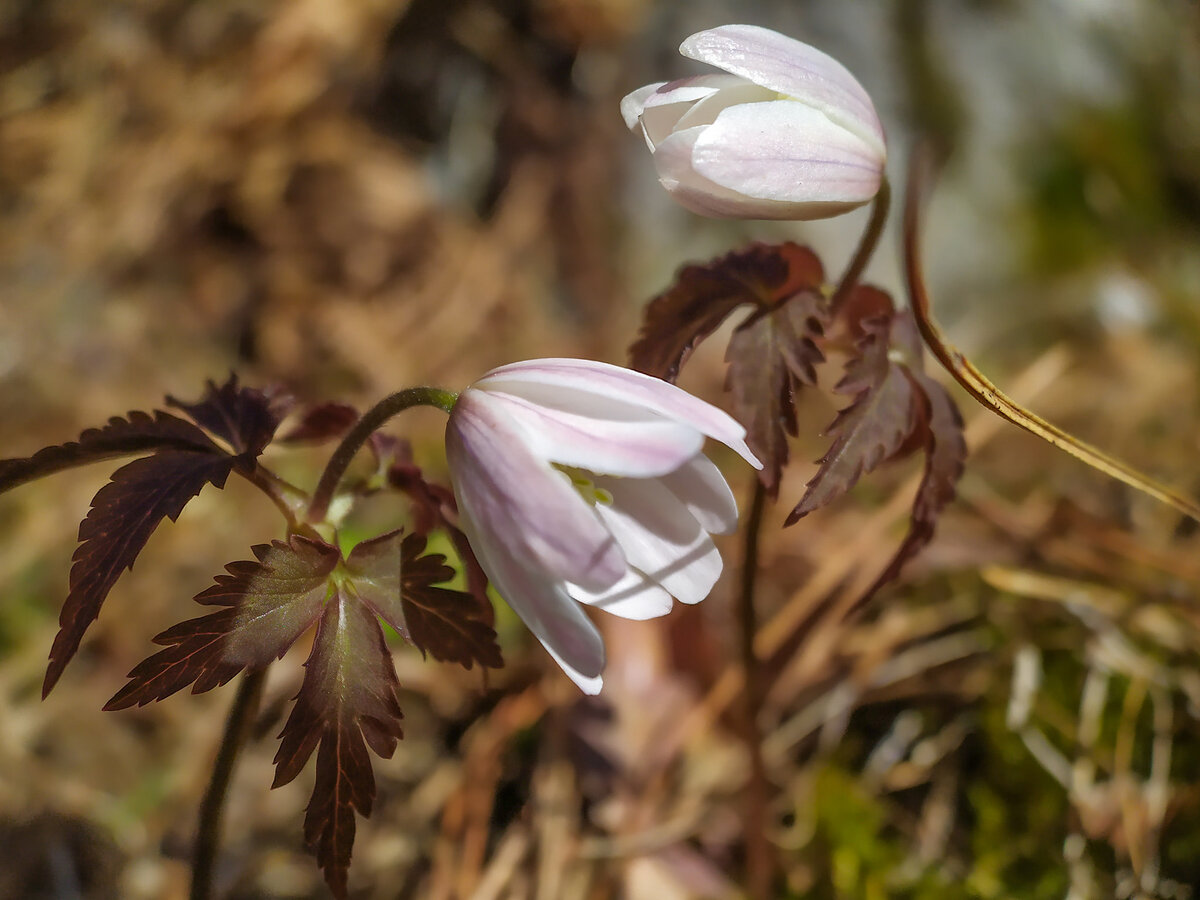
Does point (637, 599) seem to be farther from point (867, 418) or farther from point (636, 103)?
point (636, 103)

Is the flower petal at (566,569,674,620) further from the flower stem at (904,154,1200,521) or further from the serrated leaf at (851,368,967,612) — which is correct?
the flower stem at (904,154,1200,521)

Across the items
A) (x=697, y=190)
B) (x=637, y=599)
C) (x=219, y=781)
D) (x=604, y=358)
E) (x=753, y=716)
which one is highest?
(x=697, y=190)

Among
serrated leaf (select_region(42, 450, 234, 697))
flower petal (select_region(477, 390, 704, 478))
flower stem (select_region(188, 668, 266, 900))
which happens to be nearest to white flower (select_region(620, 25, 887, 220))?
flower petal (select_region(477, 390, 704, 478))

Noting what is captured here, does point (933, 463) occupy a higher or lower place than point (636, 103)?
lower

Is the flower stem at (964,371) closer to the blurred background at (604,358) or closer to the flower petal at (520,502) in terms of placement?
the blurred background at (604,358)

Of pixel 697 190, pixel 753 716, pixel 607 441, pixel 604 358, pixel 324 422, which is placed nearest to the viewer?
pixel 607 441

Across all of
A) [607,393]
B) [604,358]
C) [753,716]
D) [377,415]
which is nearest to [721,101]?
[607,393]

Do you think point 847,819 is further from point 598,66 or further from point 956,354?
point 598,66
